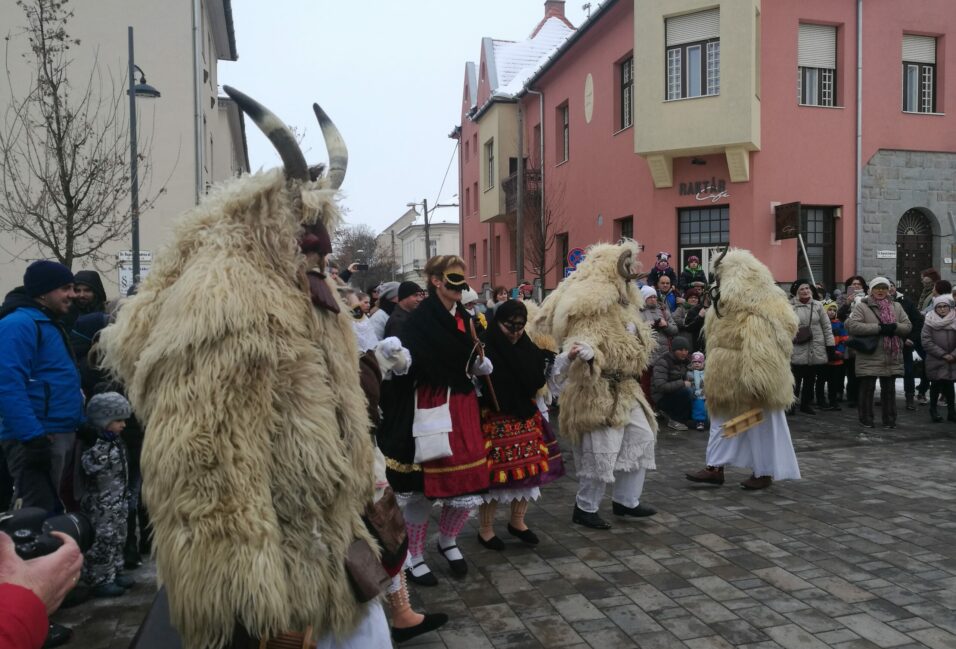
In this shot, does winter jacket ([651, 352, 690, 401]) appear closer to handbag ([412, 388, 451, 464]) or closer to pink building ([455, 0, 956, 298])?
handbag ([412, 388, 451, 464])

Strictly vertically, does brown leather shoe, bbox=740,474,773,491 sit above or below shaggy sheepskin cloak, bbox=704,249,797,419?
below

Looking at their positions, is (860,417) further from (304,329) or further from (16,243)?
(16,243)

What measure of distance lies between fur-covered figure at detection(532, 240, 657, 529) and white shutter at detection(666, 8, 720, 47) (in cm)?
1303

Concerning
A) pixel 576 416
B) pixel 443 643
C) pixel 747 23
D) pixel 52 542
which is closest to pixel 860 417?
pixel 576 416

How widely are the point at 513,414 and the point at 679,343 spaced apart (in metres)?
6.11

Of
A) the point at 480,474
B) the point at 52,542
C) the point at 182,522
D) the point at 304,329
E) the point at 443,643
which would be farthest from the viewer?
the point at 480,474

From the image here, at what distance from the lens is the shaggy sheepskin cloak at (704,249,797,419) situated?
6578mm

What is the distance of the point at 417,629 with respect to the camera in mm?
3758

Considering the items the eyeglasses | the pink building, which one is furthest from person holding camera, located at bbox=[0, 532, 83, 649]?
the pink building

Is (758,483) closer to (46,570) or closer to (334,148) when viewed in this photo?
(334,148)

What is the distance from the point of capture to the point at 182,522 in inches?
89.4

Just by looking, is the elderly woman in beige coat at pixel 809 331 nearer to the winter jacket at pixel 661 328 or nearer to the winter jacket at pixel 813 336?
the winter jacket at pixel 813 336

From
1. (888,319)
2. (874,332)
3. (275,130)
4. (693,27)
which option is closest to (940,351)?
(888,319)

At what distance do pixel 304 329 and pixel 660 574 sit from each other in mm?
3159
